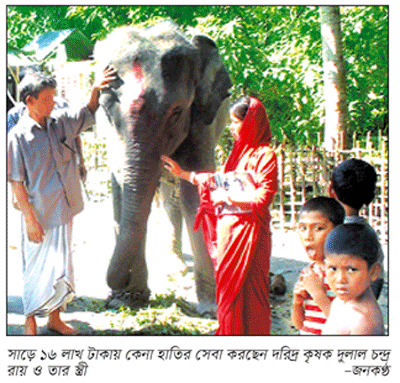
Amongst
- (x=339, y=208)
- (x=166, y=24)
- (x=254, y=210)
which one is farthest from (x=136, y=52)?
(x=339, y=208)

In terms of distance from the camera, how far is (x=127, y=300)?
14.3ft

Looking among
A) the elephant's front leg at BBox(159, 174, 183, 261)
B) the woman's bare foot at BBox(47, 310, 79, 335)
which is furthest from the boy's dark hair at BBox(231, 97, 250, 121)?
the elephant's front leg at BBox(159, 174, 183, 261)

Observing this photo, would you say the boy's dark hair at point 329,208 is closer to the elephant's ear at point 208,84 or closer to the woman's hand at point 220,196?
the woman's hand at point 220,196

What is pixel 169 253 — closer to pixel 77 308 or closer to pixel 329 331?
pixel 77 308

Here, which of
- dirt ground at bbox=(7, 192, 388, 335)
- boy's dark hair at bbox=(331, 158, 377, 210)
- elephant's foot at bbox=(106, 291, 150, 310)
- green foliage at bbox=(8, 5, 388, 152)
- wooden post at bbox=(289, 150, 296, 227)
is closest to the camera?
boy's dark hair at bbox=(331, 158, 377, 210)

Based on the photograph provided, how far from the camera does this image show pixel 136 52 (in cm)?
386

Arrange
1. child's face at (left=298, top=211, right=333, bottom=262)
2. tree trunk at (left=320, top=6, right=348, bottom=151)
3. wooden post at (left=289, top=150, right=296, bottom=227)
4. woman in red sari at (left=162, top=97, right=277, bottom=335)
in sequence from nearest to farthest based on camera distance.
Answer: child's face at (left=298, top=211, right=333, bottom=262) < woman in red sari at (left=162, top=97, right=277, bottom=335) < wooden post at (left=289, top=150, right=296, bottom=227) < tree trunk at (left=320, top=6, right=348, bottom=151)

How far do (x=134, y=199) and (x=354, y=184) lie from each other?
1.75m

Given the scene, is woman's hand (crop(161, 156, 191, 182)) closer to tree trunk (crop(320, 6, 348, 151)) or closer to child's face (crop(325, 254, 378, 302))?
child's face (crop(325, 254, 378, 302))

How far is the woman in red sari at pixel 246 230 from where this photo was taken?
10.4 ft

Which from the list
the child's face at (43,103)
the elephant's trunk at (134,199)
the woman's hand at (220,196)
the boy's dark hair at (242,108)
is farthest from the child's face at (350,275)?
the child's face at (43,103)

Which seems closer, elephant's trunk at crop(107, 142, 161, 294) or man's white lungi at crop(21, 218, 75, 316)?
man's white lungi at crop(21, 218, 75, 316)

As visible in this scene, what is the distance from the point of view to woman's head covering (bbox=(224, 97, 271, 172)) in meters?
3.19

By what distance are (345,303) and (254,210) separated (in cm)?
109
